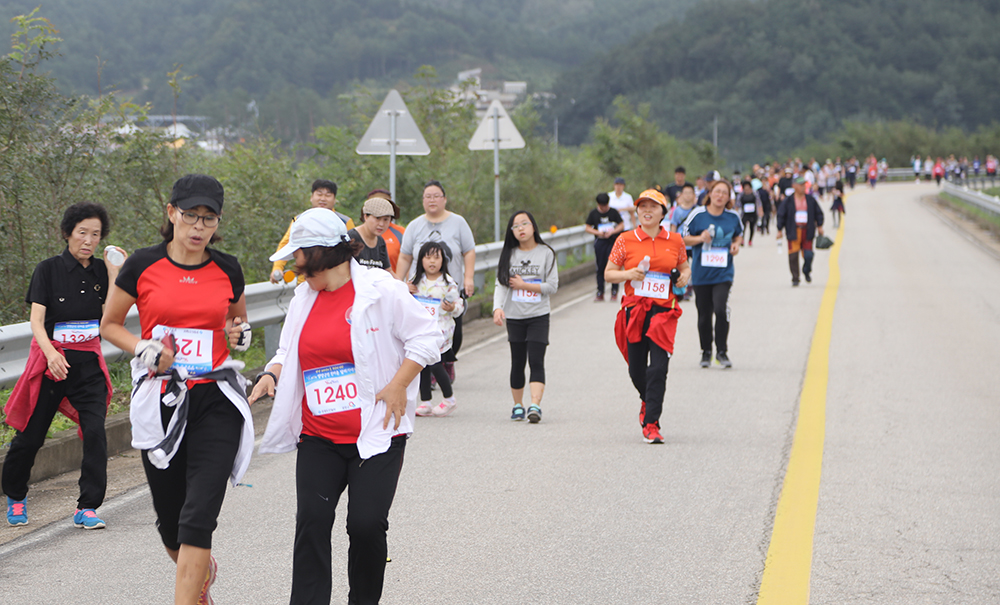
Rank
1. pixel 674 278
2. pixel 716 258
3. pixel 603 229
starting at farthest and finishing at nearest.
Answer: pixel 603 229 → pixel 716 258 → pixel 674 278

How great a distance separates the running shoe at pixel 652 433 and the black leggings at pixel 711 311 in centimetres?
356

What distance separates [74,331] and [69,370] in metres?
0.22

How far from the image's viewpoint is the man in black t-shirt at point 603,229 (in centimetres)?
1698

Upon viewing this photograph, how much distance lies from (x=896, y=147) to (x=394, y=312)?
323 feet

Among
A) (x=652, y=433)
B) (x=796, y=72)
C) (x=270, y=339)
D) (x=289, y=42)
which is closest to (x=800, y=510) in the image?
(x=652, y=433)

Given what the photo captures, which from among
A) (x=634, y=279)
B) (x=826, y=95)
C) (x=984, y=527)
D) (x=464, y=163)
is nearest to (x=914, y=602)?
(x=984, y=527)

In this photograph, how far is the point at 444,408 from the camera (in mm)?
9117

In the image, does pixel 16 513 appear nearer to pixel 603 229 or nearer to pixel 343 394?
pixel 343 394

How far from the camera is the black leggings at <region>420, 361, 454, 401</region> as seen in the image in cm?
910

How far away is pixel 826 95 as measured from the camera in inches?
5428

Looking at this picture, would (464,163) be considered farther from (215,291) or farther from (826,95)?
(826,95)

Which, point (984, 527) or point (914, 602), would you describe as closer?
point (914, 602)

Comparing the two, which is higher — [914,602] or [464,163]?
[464,163]

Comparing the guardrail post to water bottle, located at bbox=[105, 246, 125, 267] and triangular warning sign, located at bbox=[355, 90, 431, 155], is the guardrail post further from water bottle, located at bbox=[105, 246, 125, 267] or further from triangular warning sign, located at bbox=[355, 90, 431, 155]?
water bottle, located at bbox=[105, 246, 125, 267]
